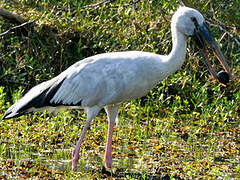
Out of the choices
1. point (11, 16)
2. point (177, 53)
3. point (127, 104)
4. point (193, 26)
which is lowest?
point (127, 104)

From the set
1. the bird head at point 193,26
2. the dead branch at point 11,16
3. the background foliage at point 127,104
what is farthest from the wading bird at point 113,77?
the dead branch at point 11,16

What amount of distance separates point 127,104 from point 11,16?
2.32 meters

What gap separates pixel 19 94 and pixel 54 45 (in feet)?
5.25

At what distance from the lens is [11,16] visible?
323 inches

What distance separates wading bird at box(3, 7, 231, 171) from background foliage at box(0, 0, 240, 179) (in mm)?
441

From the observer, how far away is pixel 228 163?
597 cm

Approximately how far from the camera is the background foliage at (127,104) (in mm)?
5895

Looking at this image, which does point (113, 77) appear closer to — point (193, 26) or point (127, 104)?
point (193, 26)

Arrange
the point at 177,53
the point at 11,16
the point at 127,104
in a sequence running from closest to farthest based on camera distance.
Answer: the point at 177,53
the point at 127,104
the point at 11,16

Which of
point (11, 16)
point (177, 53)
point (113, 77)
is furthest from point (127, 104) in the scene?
point (11, 16)

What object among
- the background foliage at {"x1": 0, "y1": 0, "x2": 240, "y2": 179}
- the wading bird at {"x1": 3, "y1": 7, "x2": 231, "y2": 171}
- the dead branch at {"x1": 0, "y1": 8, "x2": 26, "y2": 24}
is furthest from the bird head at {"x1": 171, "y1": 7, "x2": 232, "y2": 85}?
the dead branch at {"x1": 0, "y1": 8, "x2": 26, "y2": 24}

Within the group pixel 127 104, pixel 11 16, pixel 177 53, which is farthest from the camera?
pixel 11 16

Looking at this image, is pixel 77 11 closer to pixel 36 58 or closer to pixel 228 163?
pixel 36 58

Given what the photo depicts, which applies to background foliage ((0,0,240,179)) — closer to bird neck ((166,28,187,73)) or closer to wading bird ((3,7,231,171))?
wading bird ((3,7,231,171))
